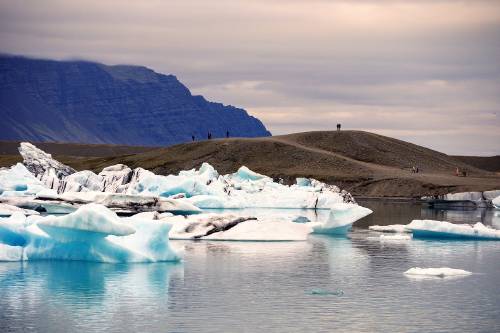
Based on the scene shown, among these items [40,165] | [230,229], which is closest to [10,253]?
[230,229]

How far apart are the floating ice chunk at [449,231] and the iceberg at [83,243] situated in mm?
15046

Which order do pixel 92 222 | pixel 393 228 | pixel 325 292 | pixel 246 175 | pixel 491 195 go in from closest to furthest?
pixel 325 292 → pixel 92 222 → pixel 393 228 → pixel 491 195 → pixel 246 175

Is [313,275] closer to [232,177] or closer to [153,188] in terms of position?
[153,188]

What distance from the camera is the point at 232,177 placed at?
3477 inches

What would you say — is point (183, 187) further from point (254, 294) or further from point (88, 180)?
point (254, 294)

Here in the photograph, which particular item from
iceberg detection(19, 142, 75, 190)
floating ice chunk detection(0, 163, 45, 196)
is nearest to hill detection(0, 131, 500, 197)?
iceberg detection(19, 142, 75, 190)

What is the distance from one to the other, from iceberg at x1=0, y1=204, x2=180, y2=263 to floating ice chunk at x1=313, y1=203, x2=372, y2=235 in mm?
13470

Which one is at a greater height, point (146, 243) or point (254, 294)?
point (146, 243)

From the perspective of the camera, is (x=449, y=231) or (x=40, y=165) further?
(x=40, y=165)

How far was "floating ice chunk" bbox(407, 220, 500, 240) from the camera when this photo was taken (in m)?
40.1

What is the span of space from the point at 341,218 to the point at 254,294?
18.4 metres

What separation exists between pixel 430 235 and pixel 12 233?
20409 mm

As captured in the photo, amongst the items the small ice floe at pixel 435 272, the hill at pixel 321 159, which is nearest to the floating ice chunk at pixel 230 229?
the small ice floe at pixel 435 272

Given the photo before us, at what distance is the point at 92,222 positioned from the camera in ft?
84.6
